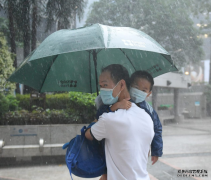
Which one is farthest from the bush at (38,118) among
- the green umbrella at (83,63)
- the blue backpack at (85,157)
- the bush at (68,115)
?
the blue backpack at (85,157)

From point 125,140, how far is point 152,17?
1940cm

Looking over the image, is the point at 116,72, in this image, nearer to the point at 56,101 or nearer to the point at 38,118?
the point at 38,118

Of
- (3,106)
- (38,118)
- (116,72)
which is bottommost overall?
(38,118)

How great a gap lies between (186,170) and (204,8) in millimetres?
21946

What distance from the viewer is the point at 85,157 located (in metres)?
1.85

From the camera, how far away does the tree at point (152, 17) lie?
20.0 metres

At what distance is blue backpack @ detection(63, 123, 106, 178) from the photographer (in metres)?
1.81

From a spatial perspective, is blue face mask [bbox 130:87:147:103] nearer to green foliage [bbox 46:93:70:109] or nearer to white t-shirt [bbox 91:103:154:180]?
white t-shirt [bbox 91:103:154:180]

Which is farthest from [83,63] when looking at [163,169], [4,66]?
[4,66]

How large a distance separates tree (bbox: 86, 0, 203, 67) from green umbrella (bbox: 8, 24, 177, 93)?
1740cm

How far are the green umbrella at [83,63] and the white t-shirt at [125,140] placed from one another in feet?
2.77

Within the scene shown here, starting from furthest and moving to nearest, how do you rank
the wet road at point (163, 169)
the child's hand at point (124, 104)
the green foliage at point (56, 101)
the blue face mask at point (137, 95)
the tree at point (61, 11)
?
the tree at point (61, 11) → the green foliage at point (56, 101) → the wet road at point (163, 169) → the blue face mask at point (137, 95) → the child's hand at point (124, 104)

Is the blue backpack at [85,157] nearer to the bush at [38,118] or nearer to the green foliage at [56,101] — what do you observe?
the bush at [38,118]

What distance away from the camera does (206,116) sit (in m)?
30.5
